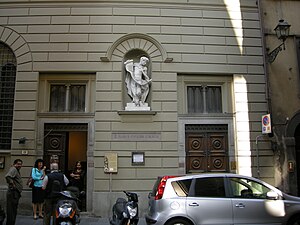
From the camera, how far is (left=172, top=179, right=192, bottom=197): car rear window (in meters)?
7.02

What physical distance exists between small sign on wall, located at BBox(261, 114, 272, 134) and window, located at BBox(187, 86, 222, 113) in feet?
5.48

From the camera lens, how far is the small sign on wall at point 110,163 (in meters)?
10.6

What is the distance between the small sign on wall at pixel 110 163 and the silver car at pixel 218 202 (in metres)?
3.51

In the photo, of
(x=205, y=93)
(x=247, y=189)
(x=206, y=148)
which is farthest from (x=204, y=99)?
(x=247, y=189)

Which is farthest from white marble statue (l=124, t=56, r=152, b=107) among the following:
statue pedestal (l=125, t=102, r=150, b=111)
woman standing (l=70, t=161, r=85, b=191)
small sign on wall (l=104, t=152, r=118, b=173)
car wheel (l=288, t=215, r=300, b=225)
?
car wheel (l=288, t=215, r=300, b=225)

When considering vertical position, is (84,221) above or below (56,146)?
below

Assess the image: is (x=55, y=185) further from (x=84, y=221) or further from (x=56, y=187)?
(x=84, y=221)

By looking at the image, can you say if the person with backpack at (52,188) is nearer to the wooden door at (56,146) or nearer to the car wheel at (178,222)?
the car wheel at (178,222)

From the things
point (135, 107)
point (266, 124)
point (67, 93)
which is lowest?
point (266, 124)

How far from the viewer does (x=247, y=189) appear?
288 inches

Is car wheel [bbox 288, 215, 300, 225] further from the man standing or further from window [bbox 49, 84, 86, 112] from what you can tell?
window [bbox 49, 84, 86, 112]

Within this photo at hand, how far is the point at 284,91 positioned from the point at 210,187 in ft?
21.7

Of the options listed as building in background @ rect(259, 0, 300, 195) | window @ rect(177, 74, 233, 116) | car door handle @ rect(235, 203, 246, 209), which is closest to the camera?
car door handle @ rect(235, 203, 246, 209)

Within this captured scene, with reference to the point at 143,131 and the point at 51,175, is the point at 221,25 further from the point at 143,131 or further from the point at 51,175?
the point at 51,175
